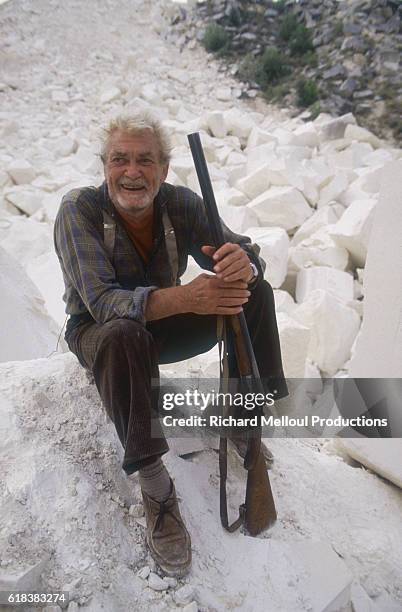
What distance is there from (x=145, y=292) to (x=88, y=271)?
23 cm

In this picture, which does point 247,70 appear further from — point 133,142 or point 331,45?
point 133,142

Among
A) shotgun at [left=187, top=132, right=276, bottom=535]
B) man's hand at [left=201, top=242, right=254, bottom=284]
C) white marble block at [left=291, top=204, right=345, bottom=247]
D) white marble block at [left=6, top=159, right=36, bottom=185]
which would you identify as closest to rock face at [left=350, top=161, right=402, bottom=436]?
shotgun at [left=187, top=132, right=276, bottom=535]

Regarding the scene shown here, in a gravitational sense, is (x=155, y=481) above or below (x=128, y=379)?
below

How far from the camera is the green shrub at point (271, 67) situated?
1470 centimetres

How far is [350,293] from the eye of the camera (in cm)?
470

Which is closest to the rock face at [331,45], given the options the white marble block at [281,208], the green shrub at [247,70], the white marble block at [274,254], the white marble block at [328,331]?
the green shrub at [247,70]

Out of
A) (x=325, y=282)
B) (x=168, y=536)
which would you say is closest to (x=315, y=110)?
(x=325, y=282)

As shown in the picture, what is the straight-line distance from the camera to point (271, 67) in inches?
591

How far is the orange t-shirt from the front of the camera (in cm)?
A: 189

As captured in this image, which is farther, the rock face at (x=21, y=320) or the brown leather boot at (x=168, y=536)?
the rock face at (x=21, y=320)

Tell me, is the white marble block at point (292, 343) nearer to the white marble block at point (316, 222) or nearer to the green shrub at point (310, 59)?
the white marble block at point (316, 222)

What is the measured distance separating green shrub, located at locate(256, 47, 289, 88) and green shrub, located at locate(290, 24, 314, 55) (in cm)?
91

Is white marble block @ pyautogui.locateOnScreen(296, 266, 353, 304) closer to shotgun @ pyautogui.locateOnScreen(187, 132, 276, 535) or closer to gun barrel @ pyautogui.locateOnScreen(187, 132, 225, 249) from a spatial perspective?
shotgun @ pyautogui.locateOnScreen(187, 132, 276, 535)

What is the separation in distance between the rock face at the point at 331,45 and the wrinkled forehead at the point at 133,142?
11.4m
